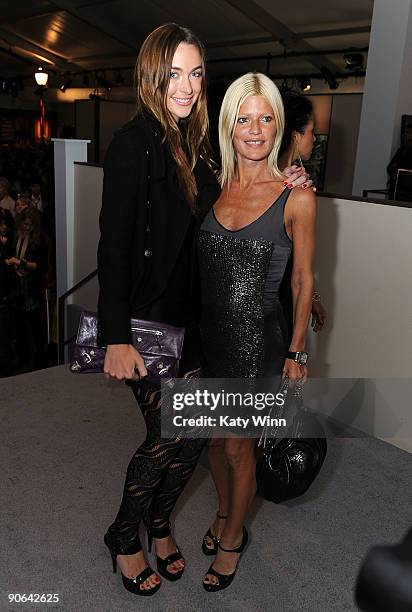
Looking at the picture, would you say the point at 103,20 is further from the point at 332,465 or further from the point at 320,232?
the point at 332,465

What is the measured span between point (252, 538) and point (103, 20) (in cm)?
1033

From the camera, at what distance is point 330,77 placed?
399 inches

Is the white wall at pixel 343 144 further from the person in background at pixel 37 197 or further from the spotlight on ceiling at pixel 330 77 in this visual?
the person in background at pixel 37 197

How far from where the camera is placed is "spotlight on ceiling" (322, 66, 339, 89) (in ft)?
33.0

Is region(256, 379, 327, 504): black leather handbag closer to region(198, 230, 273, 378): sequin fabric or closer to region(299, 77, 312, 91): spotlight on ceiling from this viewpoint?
region(198, 230, 273, 378): sequin fabric

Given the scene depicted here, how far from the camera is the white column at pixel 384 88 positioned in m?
4.50

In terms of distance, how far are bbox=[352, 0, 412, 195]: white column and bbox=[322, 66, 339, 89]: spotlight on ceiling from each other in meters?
5.69

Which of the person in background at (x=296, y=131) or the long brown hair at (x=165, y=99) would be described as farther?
the person in background at (x=296, y=131)

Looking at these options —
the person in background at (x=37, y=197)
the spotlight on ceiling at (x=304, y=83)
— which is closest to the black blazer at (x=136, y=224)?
the person in background at (x=37, y=197)

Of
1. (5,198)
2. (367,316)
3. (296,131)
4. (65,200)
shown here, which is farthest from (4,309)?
(296,131)

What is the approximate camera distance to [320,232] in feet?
9.39

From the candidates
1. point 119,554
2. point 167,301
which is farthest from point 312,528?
point 167,301

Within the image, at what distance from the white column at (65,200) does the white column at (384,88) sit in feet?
8.06

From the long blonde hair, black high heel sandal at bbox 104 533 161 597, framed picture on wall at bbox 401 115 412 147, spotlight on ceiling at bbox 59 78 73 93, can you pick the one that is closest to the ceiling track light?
framed picture on wall at bbox 401 115 412 147
